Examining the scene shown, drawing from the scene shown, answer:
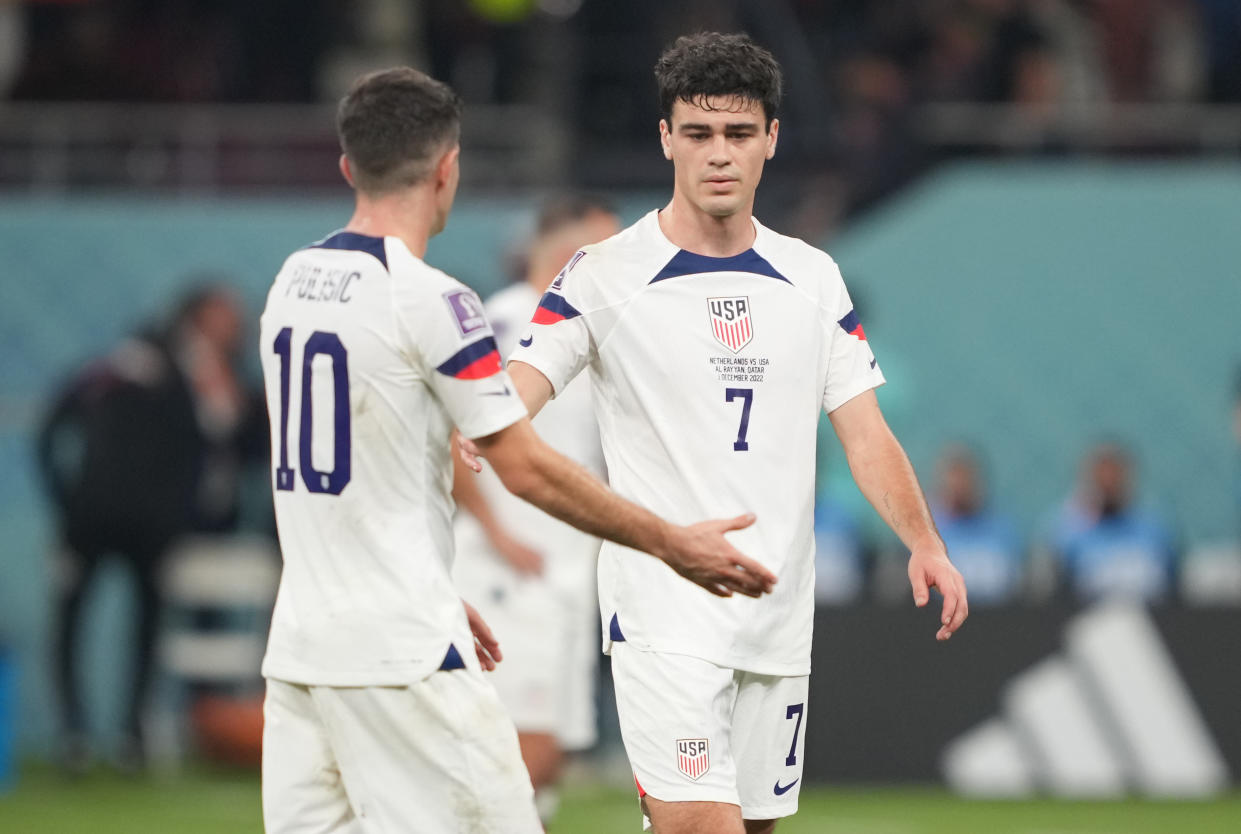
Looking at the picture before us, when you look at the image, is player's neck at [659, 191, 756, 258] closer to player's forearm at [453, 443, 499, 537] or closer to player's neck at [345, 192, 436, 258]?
player's neck at [345, 192, 436, 258]

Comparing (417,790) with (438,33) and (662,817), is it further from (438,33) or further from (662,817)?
(438,33)

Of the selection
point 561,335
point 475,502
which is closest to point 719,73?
point 561,335

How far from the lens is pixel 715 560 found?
446 centimetres

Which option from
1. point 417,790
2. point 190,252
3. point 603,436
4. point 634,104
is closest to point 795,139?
point 634,104

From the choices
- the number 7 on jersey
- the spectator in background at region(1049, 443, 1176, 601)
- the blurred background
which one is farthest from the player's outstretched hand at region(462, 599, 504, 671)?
the spectator in background at region(1049, 443, 1176, 601)

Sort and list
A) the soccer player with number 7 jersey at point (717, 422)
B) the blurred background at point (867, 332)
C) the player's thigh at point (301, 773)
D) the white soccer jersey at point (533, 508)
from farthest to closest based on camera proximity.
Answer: the blurred background at point (867, 332), the white soccer jersey at point (533, 508), the soccer player with number 7 jersey at point (717, 422), the player's thigh at point (301, 773)

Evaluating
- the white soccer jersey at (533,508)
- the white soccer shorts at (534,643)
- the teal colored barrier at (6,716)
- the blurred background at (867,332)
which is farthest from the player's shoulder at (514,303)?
the teal colored barrier at (6,716)

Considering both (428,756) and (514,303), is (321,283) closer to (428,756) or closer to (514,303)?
(428,756)

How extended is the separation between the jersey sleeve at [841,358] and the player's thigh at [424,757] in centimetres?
148

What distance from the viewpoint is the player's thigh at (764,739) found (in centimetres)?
523

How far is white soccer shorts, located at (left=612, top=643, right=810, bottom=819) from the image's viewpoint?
5.05 meters

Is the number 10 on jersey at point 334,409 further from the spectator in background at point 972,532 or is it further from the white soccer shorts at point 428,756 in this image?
the spectator in background at point 972,532

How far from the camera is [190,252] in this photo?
13.7 meters

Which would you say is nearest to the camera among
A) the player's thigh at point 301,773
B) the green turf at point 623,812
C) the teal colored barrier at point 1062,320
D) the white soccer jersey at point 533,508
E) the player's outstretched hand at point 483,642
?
the player's thigh at point 301,773
